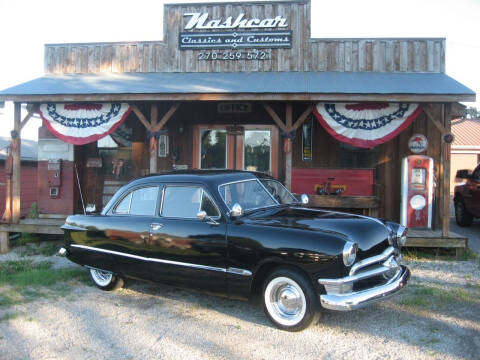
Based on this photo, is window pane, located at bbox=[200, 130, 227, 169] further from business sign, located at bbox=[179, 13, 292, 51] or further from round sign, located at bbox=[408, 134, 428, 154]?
round sign, located at bbox=[408, 134, 428, 154]

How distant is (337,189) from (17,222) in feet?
22.4

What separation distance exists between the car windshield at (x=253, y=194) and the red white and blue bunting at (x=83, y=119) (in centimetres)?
457

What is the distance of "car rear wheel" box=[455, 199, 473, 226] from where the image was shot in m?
11.5

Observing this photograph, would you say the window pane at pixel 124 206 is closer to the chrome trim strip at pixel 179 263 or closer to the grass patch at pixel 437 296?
the chrome trim strip at pixel 179 263

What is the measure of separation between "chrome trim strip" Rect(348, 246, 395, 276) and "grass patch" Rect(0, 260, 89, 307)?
3.91 metres

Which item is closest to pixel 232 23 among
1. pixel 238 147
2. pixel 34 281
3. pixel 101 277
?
pixel 238 147

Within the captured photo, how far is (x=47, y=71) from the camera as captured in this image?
1125 cm

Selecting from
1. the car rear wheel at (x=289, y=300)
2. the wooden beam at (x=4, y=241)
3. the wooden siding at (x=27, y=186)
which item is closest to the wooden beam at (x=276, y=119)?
the car rear wheel at (x=289, y=300)

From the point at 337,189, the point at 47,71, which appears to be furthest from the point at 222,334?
the point at 47,71

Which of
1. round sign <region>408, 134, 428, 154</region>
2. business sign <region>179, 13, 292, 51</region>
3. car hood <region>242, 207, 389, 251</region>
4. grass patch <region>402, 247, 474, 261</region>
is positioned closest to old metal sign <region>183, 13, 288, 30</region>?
business sign <region>179, 13, 292, 51</region>

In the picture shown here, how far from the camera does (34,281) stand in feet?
21.4

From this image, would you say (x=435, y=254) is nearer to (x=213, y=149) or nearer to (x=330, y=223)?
(x=330, y=223)

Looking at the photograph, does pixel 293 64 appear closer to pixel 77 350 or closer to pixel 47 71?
pixel 47 71

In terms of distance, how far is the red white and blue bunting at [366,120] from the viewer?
834cm
